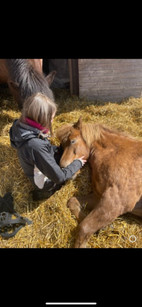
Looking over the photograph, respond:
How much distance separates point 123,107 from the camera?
5227 mm

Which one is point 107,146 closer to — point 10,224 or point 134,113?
point 10,224

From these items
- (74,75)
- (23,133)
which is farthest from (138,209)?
(74,75)

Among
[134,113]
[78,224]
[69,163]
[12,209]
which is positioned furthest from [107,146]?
[134,113]

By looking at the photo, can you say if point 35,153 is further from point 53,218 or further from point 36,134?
point 53,218

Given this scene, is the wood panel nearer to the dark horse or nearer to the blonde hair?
the dark horse

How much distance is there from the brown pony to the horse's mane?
0.79 metres

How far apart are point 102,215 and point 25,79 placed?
8.57ft

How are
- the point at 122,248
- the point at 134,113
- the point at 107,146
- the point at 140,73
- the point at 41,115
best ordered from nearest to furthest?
the point at 41,115, the point at 122,248, the point at 107,146, the point at 134,113, the point at 140,73

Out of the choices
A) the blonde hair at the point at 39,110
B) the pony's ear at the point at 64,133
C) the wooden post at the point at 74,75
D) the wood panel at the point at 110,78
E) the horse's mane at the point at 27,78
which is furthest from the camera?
the wooden post at the point at 74,75

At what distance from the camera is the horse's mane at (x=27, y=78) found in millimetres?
3610

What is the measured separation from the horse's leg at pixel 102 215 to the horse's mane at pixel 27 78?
1.86 m


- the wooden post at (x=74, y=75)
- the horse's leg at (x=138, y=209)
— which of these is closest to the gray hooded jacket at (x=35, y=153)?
the horse's leg at (x=138, y=209)

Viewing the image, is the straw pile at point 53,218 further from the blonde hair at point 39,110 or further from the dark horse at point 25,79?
the blonde hair at point 39,110

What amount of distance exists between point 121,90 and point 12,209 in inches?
167
